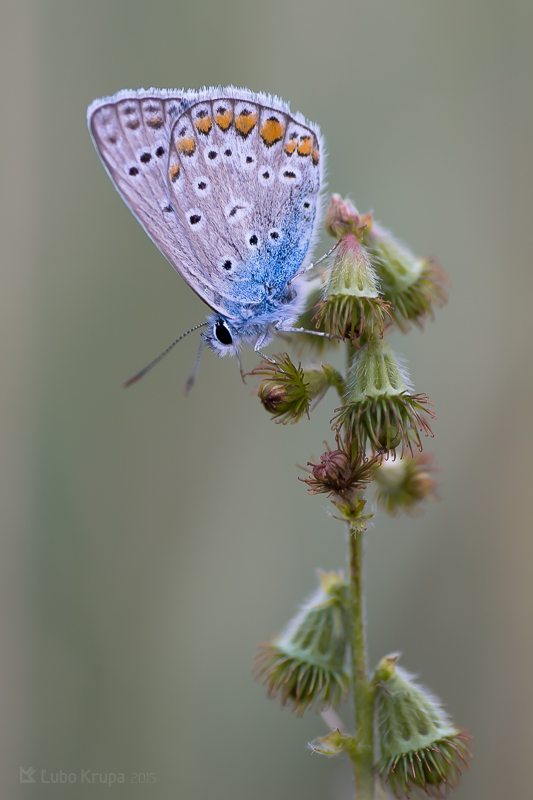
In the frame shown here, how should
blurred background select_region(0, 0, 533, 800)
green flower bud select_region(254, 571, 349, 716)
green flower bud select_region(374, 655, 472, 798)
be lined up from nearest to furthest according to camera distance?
green flower bud select_region(374, 655, 472, 798) → green flower bud select_region(254, 571, 349, 716) → blurred background select_region(0, 0, 533, 800)

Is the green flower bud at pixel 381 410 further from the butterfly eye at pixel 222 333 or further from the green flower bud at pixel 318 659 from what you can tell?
the butterfly eye at pixel 222 333

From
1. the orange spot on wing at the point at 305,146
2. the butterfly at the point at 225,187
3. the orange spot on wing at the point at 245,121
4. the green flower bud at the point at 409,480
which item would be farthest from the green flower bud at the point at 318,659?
the orange spot on wing at the point at 245,121

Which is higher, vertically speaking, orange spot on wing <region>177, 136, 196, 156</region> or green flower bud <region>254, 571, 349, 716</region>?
orange spot on wing <region>177, 136, 196, 156</region>

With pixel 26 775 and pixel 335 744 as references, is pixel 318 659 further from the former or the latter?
pixel 26 775

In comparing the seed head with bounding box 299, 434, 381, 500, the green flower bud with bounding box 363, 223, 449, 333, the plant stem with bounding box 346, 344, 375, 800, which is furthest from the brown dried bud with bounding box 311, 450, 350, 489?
the green flower bud with bounding box 363, 223, 449, 333

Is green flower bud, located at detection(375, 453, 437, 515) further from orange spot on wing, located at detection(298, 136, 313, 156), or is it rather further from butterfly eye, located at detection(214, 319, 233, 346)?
orange spot on wing, located at detection(298, 136, 313, 156)

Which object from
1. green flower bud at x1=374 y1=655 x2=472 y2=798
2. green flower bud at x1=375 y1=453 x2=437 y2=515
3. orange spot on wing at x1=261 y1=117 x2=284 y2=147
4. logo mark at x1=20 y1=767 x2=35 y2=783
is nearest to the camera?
green flower bud at x1=374 y1=655 x2=472 y2=798

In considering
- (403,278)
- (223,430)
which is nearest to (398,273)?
(403,278)
